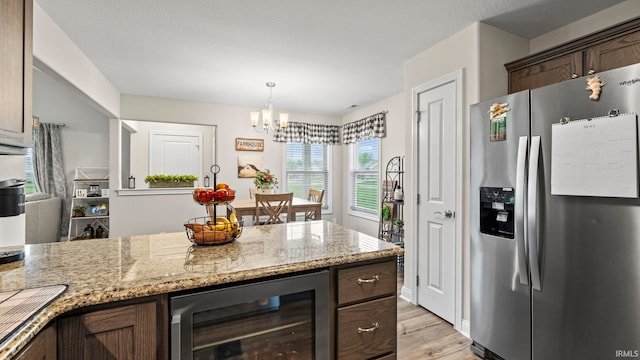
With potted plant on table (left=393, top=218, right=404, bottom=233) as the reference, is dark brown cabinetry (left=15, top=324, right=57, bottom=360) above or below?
above

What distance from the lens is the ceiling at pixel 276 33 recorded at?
204 cm

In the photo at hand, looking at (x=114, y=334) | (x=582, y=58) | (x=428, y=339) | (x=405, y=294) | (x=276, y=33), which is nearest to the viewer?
(x=114, y=334)

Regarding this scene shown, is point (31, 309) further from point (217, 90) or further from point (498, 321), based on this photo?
point (217, 90)

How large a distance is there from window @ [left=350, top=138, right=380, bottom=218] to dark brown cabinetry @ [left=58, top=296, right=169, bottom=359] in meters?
4.17

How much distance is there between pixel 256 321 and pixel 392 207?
3.39 meters

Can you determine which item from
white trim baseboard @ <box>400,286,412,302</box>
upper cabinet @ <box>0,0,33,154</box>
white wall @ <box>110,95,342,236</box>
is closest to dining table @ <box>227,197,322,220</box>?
white wall @ <box>110,95,342,236</box>

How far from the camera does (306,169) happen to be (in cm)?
567

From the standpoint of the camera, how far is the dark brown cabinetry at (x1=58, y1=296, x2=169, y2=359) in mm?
851

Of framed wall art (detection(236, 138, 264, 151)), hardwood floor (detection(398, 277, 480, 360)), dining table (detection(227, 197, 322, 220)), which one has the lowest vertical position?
hardwood floor (detection(398, 277, 480, 360))

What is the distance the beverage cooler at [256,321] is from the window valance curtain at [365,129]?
12.1 feet

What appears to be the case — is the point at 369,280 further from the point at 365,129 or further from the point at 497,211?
the point at 365,129

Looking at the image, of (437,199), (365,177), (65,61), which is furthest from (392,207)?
(65,61)

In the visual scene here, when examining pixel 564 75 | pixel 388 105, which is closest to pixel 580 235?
pixel 564 75
